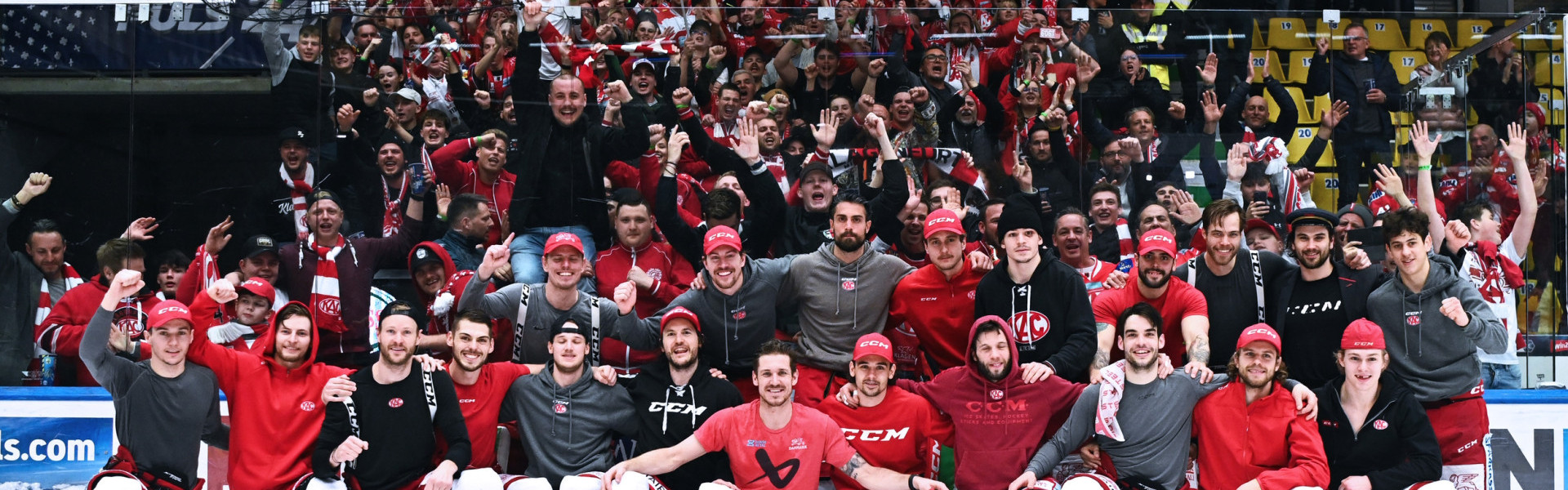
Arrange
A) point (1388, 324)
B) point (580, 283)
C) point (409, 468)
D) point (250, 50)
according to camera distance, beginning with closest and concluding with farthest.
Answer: point (409, 468), point (1388, 324), point (580, 283), point (250, 50)

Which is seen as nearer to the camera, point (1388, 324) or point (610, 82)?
point (1388, 324)

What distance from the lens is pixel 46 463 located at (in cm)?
773

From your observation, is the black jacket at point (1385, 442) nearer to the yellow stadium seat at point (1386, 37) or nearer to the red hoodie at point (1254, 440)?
the red hoodie at point (1254, 440)

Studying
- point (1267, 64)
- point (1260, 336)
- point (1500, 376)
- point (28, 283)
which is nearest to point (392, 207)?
point (28, 283)

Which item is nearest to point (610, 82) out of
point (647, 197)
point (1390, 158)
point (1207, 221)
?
point (647, 197)

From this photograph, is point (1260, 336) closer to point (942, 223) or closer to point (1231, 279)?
point (1231, 279)

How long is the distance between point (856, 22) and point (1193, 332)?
Answer: 2.86m

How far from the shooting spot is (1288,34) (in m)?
8.28

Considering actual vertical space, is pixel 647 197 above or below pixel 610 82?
below

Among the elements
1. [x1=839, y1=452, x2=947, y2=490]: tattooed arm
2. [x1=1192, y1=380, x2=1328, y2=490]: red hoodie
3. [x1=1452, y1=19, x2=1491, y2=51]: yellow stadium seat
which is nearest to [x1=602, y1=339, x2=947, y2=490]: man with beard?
[x1=839, y1=452, x2=947, y2=490]: tattooed arm

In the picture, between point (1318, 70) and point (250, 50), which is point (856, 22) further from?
point (250, 50)

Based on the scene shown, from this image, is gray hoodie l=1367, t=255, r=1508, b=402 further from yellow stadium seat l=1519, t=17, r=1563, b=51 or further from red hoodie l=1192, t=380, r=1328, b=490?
yellow stadium seat l=1519, t=17, r=1563, b=51

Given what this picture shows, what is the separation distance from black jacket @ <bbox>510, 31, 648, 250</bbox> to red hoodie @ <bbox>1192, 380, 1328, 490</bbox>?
3576 mm

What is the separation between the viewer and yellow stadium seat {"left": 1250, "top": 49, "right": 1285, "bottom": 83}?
27.0 ft
